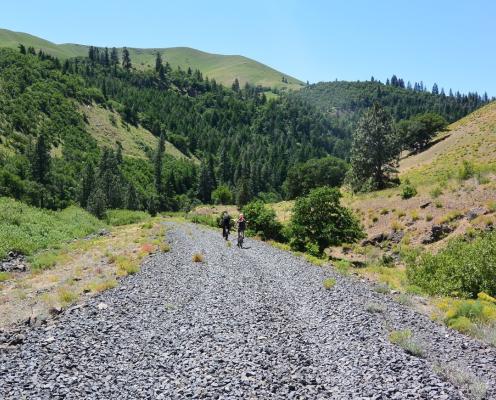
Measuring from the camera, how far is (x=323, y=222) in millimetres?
36750

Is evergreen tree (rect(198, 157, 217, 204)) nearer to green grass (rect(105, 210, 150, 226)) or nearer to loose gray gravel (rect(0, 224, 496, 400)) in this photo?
green grass (rect(105, 210, 150, 226))

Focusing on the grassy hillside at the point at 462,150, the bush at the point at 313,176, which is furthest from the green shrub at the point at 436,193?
the bush at the point at 313,176

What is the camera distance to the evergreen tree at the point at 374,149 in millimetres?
63344

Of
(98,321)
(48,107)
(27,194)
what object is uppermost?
(48,107)

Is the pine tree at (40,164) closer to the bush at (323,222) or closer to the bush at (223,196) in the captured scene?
the bush at (223,196)

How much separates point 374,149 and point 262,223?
25.1m

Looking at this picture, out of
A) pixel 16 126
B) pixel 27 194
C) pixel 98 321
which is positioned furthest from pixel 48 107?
pixel 98 321

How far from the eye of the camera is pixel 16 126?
11569 centimetres

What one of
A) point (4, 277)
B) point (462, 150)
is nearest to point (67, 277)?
point (4, 277)

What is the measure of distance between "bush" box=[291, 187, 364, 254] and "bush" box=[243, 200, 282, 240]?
11.3 metres

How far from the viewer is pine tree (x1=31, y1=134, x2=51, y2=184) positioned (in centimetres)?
9641

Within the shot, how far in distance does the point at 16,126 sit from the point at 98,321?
119 m

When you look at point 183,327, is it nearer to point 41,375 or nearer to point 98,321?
point 98,321

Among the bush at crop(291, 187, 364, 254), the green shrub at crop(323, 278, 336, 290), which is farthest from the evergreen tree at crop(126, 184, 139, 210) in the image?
the green shrub at crop(323, 278, 336, 290)
